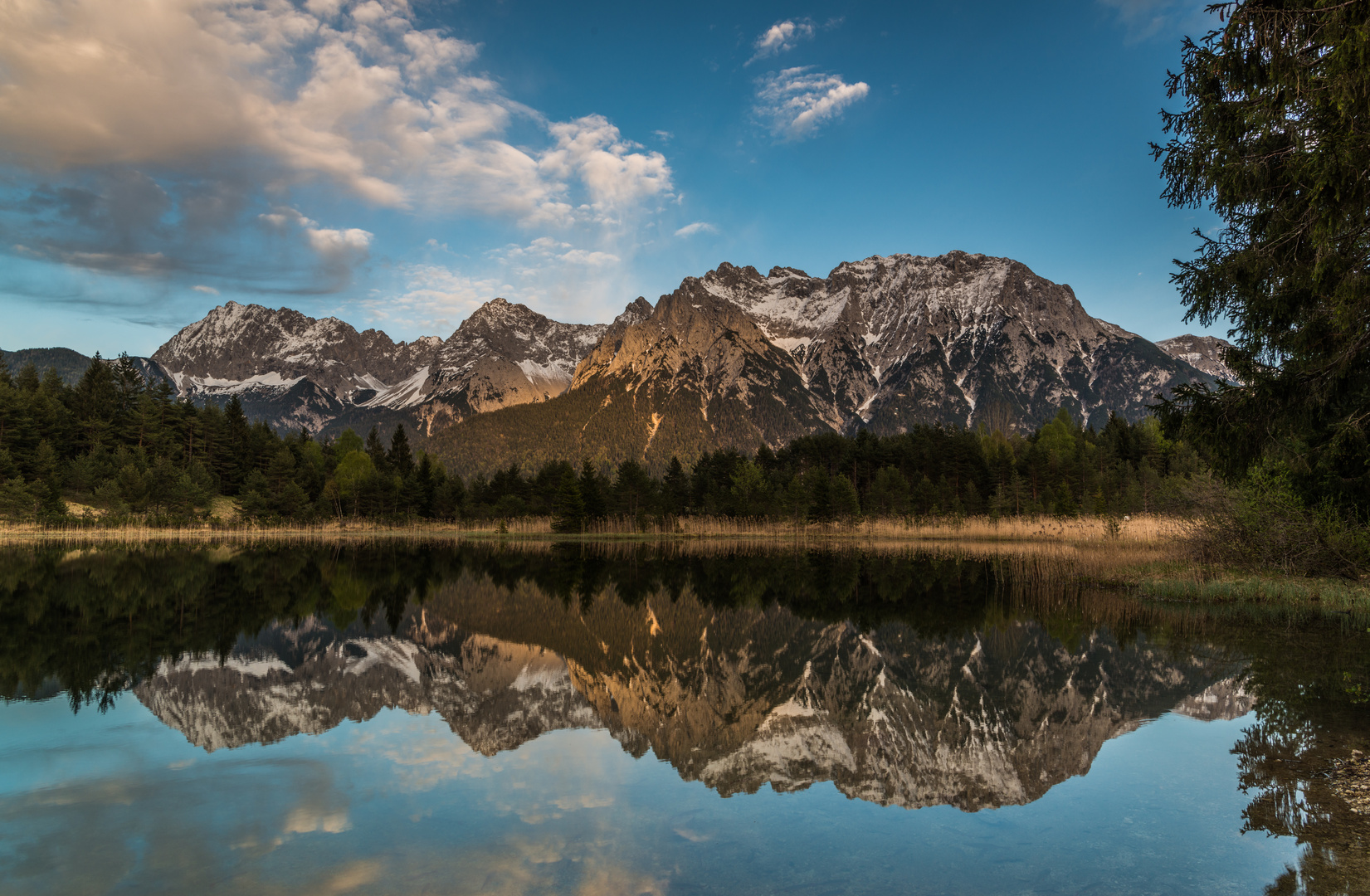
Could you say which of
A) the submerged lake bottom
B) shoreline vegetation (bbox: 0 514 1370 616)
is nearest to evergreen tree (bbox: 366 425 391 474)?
shoreline vegetation (bbox: 0 514 1370 616)

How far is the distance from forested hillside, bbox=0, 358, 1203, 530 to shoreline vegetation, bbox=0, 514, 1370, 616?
1.84 m

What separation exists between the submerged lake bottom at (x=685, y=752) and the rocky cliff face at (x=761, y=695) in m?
0.08

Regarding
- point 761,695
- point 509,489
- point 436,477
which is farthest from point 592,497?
point 761,695

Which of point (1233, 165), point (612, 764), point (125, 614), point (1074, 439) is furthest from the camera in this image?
point (1074, 439)

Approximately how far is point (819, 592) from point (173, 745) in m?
20.3

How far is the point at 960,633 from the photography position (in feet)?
56.9

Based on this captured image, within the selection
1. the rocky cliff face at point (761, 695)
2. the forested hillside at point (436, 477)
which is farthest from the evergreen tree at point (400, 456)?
the rocky cliff face at point (761, 695)

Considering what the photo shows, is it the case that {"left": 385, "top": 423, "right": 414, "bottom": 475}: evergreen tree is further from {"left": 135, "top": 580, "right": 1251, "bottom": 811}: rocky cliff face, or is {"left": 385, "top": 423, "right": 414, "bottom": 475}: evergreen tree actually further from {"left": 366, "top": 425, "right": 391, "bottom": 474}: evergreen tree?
{"left": 135, "top": 580, "right": 1251, "bottom": 811}: rocky cliff face

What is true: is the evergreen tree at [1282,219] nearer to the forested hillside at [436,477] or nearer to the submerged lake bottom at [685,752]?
the submerged lake bottom at [685,752]

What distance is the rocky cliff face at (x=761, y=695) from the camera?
8.98 m

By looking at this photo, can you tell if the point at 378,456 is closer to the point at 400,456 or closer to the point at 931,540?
the point at 400,456

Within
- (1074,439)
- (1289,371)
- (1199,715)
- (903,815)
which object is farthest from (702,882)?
(1074,439)

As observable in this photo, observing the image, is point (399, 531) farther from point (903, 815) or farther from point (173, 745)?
point (903, 815)

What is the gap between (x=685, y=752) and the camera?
30.6 feet
